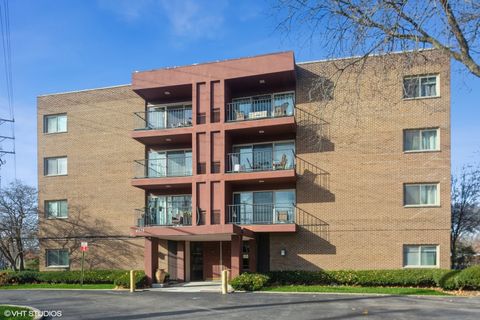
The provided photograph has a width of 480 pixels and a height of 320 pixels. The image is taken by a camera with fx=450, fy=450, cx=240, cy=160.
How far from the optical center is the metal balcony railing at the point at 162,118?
2612cm

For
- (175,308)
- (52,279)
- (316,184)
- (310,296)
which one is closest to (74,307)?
(175,308)

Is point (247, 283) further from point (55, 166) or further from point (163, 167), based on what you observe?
point (55, 166)

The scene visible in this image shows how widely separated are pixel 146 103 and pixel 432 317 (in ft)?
64.7

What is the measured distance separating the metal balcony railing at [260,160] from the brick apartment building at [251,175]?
0.07 metres

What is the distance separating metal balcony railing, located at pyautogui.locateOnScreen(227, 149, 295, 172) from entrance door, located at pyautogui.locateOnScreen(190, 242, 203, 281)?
16.6 ft

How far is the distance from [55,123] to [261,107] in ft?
45.5

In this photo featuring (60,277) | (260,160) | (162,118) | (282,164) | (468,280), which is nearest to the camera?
(468,280)

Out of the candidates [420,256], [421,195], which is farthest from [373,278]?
[421,195]

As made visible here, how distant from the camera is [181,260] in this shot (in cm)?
2522

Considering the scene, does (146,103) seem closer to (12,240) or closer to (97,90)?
(97,90)

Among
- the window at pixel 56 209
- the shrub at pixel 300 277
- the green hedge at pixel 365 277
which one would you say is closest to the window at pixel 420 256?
the green hedge at pixel 365 277

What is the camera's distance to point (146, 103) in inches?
1064

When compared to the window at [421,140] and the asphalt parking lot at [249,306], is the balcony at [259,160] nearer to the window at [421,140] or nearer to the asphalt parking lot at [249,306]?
the window at [421,140]

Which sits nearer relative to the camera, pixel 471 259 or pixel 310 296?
pixel 310 296
